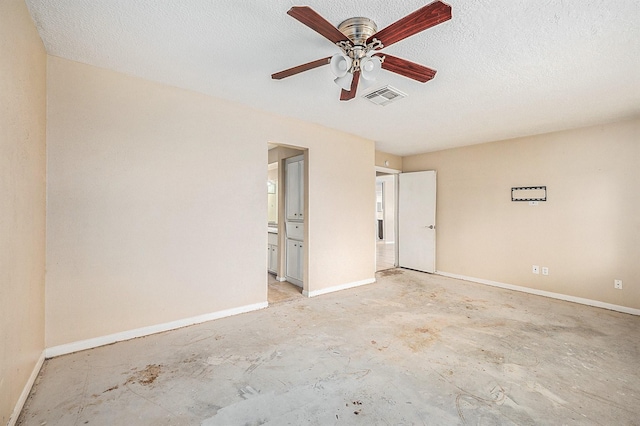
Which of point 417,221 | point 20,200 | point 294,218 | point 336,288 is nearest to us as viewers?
point 20,200

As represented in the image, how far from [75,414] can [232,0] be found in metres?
2.57

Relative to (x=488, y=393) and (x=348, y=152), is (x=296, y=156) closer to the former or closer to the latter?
(x=348, y=152)

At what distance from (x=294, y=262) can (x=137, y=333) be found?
7.56ft

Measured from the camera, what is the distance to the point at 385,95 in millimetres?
2891

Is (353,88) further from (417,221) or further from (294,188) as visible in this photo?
(417,221)

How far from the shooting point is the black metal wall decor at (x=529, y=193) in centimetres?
419

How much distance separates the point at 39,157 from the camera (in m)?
2.09

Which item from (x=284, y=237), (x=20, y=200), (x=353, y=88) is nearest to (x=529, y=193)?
(x=353, y=88)

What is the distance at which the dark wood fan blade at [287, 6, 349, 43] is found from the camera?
4.49 ft

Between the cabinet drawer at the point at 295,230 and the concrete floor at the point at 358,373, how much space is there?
131 cm

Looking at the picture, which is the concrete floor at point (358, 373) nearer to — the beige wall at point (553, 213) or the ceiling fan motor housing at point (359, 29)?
the beige wall at point (553, 213)

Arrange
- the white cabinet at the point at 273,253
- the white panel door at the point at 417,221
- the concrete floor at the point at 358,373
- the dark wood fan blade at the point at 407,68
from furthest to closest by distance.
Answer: the white panel door at the point at 417,221
the white cabinet at the point at 273,253
the dark wood fan blade at the point at 407,68
the concrete floor at the point at 358,373

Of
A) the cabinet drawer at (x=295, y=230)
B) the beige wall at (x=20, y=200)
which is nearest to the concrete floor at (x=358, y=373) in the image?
the beige wall at (x=20, y=200)

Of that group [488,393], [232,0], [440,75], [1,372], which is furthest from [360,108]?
[1,372]
